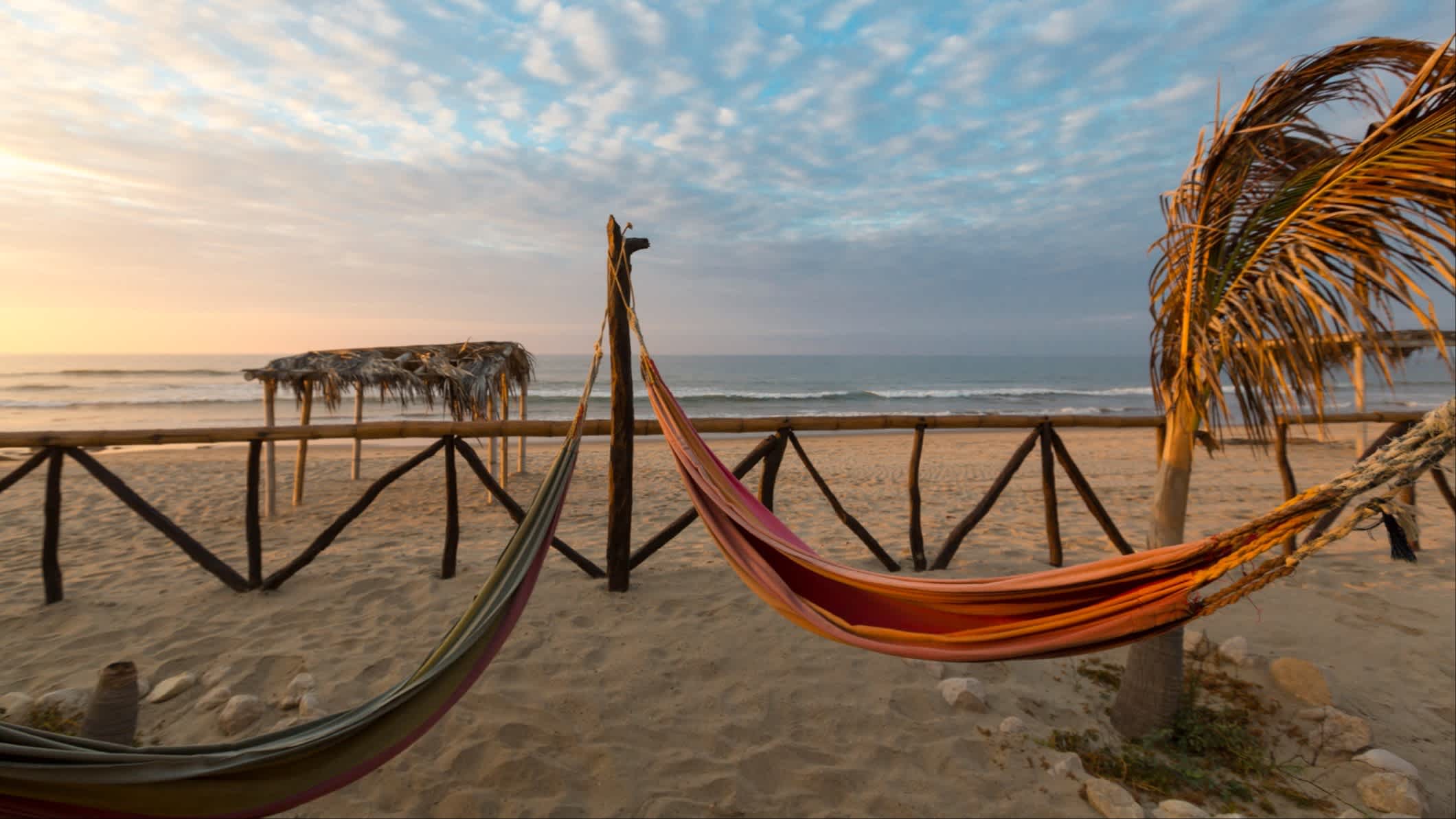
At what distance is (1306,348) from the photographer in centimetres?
168

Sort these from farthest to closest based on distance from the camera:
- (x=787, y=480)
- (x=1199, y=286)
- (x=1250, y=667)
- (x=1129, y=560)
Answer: (x=787, y=480)
(x=1250, y=667)
(x=1199, y=286)
(x=1129, y=560)

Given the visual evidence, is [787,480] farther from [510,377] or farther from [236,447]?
[236,447]

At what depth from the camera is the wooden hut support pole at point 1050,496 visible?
11.5 feet

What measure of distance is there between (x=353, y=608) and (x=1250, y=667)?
3609 mm

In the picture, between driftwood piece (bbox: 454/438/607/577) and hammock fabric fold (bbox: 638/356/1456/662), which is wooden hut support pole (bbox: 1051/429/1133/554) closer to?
hammock fabric fold (bbox: 638/356/1456/662)

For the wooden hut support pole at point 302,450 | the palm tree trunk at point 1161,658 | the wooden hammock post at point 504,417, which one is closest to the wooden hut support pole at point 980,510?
the palm tree trunk at point 1161,658

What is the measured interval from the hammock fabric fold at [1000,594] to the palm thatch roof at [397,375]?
3853mm

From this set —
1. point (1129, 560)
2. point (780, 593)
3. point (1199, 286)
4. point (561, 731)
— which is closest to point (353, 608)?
point (561, 731)

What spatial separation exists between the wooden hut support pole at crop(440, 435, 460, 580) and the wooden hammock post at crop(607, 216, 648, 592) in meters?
0.78

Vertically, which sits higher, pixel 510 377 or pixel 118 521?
pixel 510 377

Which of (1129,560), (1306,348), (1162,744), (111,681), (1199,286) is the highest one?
(1199,286)

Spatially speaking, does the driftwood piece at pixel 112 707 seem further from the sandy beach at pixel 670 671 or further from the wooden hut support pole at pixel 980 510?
the wooden hut support pole at pixel 980 510

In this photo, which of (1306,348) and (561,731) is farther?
(561,731)

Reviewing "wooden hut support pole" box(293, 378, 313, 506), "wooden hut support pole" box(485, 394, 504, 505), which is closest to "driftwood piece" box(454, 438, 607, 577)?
"wooden hut support pole" box(485, 394, 504, 505)
